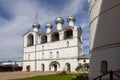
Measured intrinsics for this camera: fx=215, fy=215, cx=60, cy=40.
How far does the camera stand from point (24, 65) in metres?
59.1

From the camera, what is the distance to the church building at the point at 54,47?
49.0 m

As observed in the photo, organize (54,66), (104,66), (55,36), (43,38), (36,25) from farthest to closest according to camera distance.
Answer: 1. (36,25)
2. (43,38)
3. (55,36)
4. (54,66)
5. (104,66)

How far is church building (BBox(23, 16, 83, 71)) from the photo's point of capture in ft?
161

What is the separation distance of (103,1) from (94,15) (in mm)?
1856

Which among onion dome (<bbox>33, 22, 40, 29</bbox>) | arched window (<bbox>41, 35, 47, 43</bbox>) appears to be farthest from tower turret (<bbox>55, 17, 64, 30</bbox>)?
onion dome (<bbox>33, 22, 40, 29</bbox>)

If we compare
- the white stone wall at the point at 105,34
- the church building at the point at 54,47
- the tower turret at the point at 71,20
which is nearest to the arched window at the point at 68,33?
the church building at the point at 54,47

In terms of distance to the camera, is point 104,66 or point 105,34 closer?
point 105,34

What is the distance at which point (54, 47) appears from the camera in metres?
52.9

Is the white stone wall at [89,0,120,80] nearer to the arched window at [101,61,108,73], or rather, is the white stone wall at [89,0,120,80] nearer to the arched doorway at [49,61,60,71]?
the arched window at [101,61,108,73]

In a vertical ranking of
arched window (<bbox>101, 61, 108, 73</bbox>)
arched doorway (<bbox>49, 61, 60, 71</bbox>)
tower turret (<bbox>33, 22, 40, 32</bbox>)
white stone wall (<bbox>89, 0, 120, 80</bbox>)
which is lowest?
arched doorway (<bbox>49, 61, 60, 71</bbox>)

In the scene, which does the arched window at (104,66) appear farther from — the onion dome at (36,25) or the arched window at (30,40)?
the arched window at (30,40)

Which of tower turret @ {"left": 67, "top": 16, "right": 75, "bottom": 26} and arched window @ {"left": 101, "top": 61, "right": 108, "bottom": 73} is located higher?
tower turret @ {"left": 67, "top": 16, "right": 75, "bottom": 26}

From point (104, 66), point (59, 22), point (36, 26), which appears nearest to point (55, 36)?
point (59, 22)

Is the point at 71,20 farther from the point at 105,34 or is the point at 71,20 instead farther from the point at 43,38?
the point at 105,34
